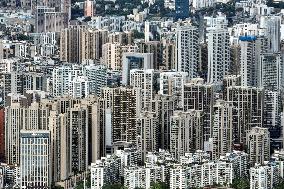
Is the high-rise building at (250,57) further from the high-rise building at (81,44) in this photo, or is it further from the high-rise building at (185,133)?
the high-rise building at (185,133)

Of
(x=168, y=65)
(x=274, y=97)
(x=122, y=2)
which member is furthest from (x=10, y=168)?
(x=122, y=2)

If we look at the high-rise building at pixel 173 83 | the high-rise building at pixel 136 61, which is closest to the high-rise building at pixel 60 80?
the high-rise building at pixel 136 61

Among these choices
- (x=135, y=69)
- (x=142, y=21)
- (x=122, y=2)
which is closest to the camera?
(x=135, y=69)

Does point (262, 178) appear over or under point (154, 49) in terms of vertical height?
under

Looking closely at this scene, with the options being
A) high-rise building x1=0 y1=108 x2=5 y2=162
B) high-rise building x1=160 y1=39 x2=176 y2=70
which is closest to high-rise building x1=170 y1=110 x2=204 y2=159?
high-rise building x1=0 y1=108 x2=5 y2=162

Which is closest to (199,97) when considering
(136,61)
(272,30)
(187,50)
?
(136,61)

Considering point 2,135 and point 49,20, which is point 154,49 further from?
point 2,135

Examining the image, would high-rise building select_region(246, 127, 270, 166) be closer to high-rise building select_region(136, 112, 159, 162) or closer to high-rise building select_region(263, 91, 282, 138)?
high-rise building select_region(263, 91, 282, 138)

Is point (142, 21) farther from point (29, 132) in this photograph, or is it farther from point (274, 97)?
point (29, 132)
